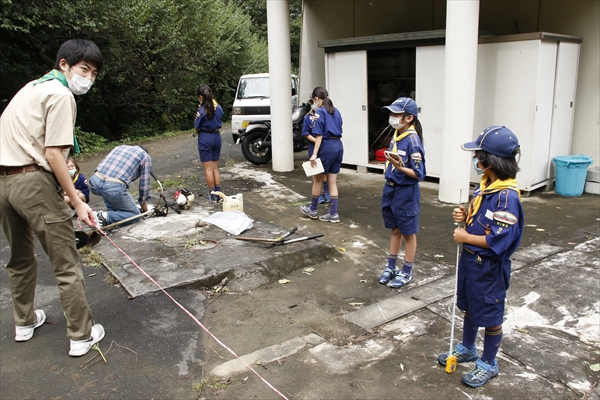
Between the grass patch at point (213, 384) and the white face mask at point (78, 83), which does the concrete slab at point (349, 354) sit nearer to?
the grass patch at point (213, 384)

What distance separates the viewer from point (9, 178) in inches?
125

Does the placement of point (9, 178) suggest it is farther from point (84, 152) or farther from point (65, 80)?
point (84, 152)

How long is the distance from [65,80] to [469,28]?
590cm

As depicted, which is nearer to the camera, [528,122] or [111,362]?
[111,362]

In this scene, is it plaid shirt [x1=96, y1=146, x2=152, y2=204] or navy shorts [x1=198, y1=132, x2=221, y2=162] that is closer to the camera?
plaid shirt [x1=96, y1=146, x2=152, y2=204]

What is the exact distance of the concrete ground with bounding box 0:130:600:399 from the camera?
3184 mm

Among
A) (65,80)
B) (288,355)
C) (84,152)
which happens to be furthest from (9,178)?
(84,152)

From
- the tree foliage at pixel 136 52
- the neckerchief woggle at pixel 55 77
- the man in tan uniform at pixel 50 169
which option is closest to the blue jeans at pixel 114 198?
the man in tan uniform at pixel 50 169

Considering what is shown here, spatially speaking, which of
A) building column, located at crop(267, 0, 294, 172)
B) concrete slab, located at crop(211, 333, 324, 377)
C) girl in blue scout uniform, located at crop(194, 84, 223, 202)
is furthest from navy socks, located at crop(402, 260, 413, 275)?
building column, located at crop(267, 0, 294, 172)

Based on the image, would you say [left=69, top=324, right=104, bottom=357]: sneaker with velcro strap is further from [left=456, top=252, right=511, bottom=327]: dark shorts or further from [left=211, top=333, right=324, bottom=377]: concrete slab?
[left=456, top=252, right=511, bottom=327]: dark shorts

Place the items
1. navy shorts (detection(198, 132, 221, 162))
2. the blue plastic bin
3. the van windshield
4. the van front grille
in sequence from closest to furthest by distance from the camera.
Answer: navy shorts (detection(198, 132, 221, 162)) < the blue plastic bin < the van front grille < the van windshield

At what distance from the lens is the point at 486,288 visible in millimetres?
3088

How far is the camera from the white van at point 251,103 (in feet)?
39.4

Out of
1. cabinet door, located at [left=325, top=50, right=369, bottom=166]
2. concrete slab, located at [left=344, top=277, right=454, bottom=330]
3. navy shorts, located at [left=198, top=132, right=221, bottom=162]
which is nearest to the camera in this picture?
concrete slab, located at [left=344, top=277, right=454, bottom=330]
